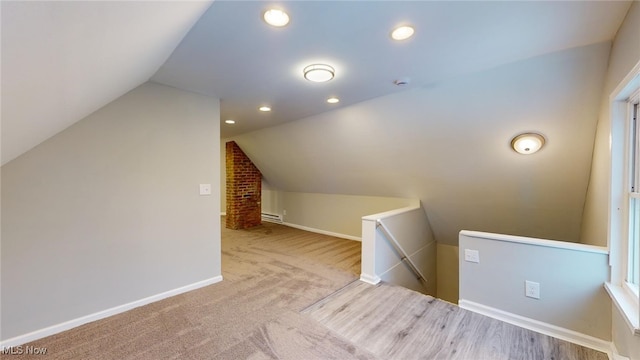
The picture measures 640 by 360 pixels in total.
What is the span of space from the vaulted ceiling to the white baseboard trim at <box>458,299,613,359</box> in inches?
67.1

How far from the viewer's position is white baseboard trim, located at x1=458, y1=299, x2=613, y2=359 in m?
1.98

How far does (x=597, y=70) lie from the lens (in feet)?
6.68

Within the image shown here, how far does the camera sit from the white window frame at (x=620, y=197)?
1.74 metres

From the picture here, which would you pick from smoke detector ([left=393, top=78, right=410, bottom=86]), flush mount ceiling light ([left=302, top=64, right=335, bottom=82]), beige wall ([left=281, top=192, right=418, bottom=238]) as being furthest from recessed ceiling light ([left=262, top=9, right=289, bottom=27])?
beige wall ([left=281, top=192, right=418, bottom=238])

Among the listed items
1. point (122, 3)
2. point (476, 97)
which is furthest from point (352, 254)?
point (122, 3)

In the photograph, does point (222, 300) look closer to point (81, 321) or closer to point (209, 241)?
point (209, 241)

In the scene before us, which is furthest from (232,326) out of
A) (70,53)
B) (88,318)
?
(70,53)

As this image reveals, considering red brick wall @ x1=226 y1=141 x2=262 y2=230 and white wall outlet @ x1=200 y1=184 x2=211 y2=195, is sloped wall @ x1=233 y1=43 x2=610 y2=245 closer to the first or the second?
red brick wall @ x1=226 y1=141 x2=262 y2=230

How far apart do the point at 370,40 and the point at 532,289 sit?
261cm

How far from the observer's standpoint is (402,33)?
1732 millimetres

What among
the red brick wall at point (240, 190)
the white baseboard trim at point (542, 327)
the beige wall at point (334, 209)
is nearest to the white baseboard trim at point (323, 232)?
the beige wall at point (334, 209)

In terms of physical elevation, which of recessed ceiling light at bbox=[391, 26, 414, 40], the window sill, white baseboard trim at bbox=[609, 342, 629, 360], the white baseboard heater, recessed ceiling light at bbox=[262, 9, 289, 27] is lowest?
white baseboard trim at bbox=[609, 342, 629, 360]

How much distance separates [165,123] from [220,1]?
1.71 meters

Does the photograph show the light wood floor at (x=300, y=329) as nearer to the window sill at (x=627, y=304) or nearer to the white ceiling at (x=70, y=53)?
the window sill at (x=627, y=304)
